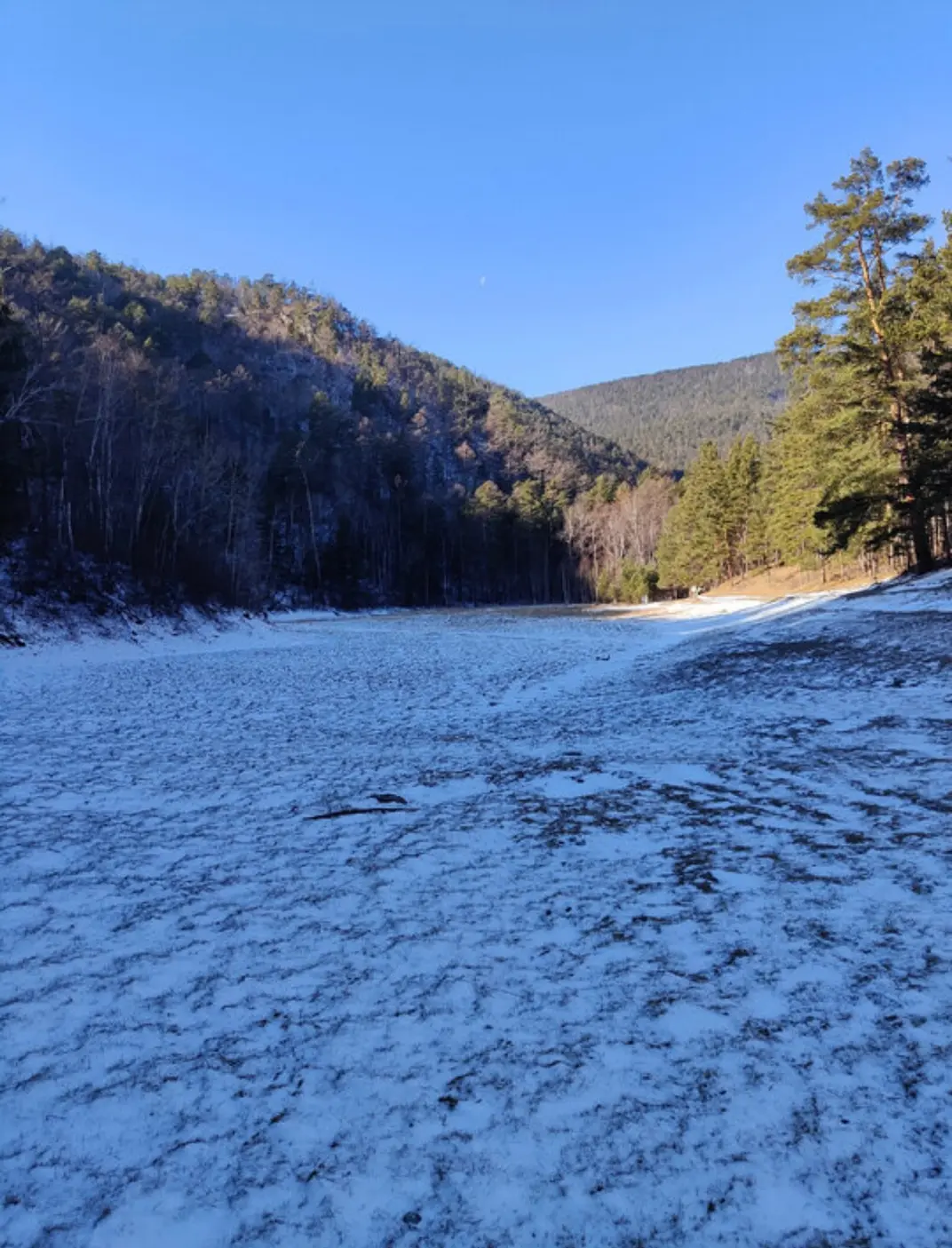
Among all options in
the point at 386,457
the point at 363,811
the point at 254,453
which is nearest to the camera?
the point at 363,811

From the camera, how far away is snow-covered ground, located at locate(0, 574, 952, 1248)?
73.6 inches

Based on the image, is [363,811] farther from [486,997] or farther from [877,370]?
Result: [877,370]

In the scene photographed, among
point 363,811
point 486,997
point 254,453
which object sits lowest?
point 486,997

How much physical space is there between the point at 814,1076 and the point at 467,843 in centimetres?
280

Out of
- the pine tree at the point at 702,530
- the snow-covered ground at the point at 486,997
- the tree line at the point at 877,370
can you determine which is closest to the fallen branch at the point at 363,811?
the snow-covered ground at the point at 486,997

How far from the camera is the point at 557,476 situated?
115 m

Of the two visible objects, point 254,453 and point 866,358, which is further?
point 254,453

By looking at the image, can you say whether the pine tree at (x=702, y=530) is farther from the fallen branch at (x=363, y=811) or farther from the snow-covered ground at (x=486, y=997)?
the fallen branch at (x=363, y=811)

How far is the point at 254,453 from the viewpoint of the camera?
239ft

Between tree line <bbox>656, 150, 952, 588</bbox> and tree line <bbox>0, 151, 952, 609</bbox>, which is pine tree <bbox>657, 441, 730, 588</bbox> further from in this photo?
tree line <bbox>656, 150, 952, 588</bbox>

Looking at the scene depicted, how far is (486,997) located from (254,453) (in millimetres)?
77170

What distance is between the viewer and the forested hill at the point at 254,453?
29.1 m

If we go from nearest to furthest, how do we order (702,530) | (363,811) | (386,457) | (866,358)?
(363,811)
(866,358)
(702,530)
(386,457)

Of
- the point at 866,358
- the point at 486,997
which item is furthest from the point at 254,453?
the point at 486,997
